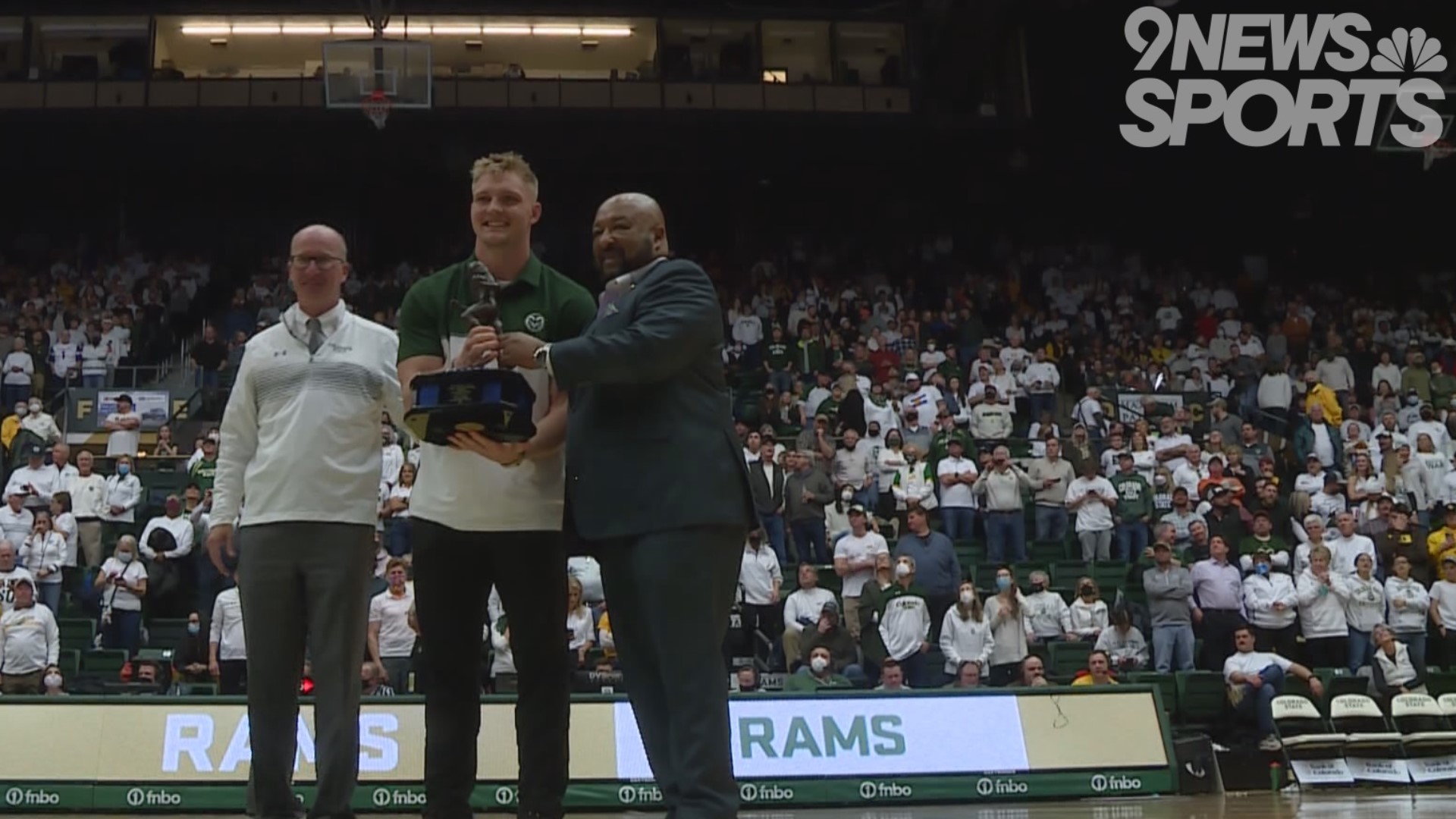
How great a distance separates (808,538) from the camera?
1399 cm

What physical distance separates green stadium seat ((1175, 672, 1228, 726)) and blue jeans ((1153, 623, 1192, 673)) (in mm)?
380

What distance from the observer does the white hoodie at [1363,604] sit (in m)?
13.1

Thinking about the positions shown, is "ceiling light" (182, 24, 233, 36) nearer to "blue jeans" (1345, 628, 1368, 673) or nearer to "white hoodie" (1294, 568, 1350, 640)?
"white hoodie" (1294, 568, 1350, 640)

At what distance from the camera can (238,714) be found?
9289mm

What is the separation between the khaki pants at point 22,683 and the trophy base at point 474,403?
9421mm

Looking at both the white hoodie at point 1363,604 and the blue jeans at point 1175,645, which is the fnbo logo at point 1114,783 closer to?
the blue jeans at point 1175,645

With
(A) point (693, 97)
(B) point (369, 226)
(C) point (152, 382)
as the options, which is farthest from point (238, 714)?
(B) point (369, 226)

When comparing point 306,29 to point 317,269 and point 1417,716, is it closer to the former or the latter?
point 1417,716

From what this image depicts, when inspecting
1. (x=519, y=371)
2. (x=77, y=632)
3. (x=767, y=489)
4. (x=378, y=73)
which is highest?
(x=378, y=73)

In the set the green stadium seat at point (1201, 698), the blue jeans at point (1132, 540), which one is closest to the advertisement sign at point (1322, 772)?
the green stadium seat at point (1201, 698)

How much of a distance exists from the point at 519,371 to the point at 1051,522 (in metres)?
11.7

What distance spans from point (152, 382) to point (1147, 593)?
13.8 metres

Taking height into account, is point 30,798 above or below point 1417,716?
above

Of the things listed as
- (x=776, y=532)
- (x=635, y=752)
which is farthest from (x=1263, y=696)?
(x=635, y=752)
